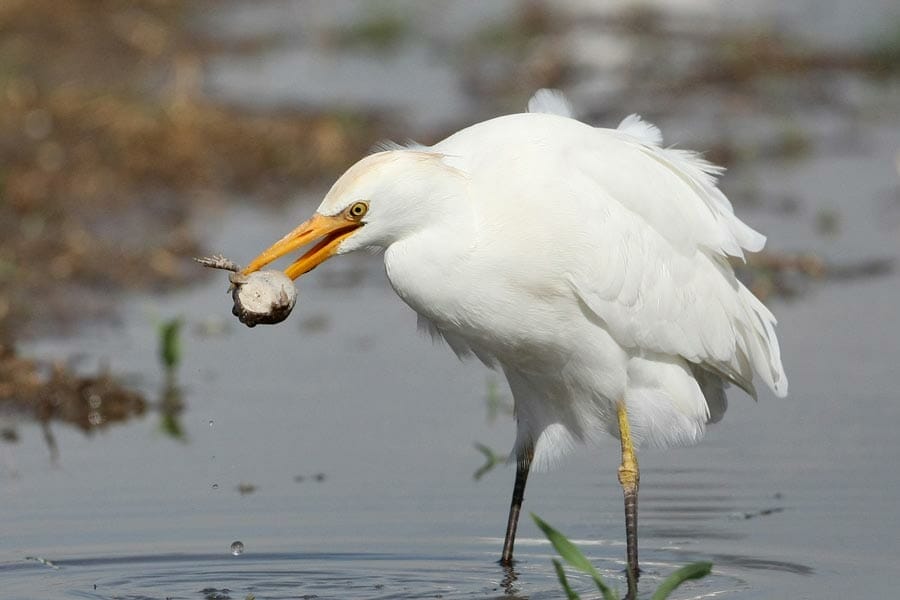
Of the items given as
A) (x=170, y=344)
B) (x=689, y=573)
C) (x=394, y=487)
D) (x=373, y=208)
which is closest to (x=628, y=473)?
(x=394, y=487)

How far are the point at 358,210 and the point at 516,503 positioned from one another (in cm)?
159

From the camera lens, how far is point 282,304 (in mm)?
5215

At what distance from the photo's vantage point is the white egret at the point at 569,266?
201 inches

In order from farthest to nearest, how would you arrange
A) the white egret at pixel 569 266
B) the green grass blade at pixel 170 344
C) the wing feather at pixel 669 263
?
1. the green grass blade at pixel 170 344
2. the wing feather at pixel 669 263
3. the white egret at pixel 569 266

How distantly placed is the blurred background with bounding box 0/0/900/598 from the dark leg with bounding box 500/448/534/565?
0.07 metres

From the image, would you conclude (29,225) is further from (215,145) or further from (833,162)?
(833,162)

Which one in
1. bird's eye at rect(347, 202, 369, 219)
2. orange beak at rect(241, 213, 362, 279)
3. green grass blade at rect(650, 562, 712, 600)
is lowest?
green grass blade at rect(650, 562, 712, 600)

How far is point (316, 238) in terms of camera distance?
5023mm

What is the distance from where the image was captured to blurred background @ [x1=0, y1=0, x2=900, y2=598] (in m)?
6.14

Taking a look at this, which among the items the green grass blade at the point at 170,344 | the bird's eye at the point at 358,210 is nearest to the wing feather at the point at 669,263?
the bird's eye at the point at 358,210

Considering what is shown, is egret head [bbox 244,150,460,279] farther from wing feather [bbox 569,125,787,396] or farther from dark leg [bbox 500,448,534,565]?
dark leg [bbox 500,448,534,565]

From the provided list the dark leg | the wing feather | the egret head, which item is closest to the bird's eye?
the egret head

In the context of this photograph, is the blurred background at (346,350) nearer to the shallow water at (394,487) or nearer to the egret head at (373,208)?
the shallow water at (394,487)

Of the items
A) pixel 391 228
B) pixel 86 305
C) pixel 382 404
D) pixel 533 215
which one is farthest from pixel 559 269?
pixel 86 305
